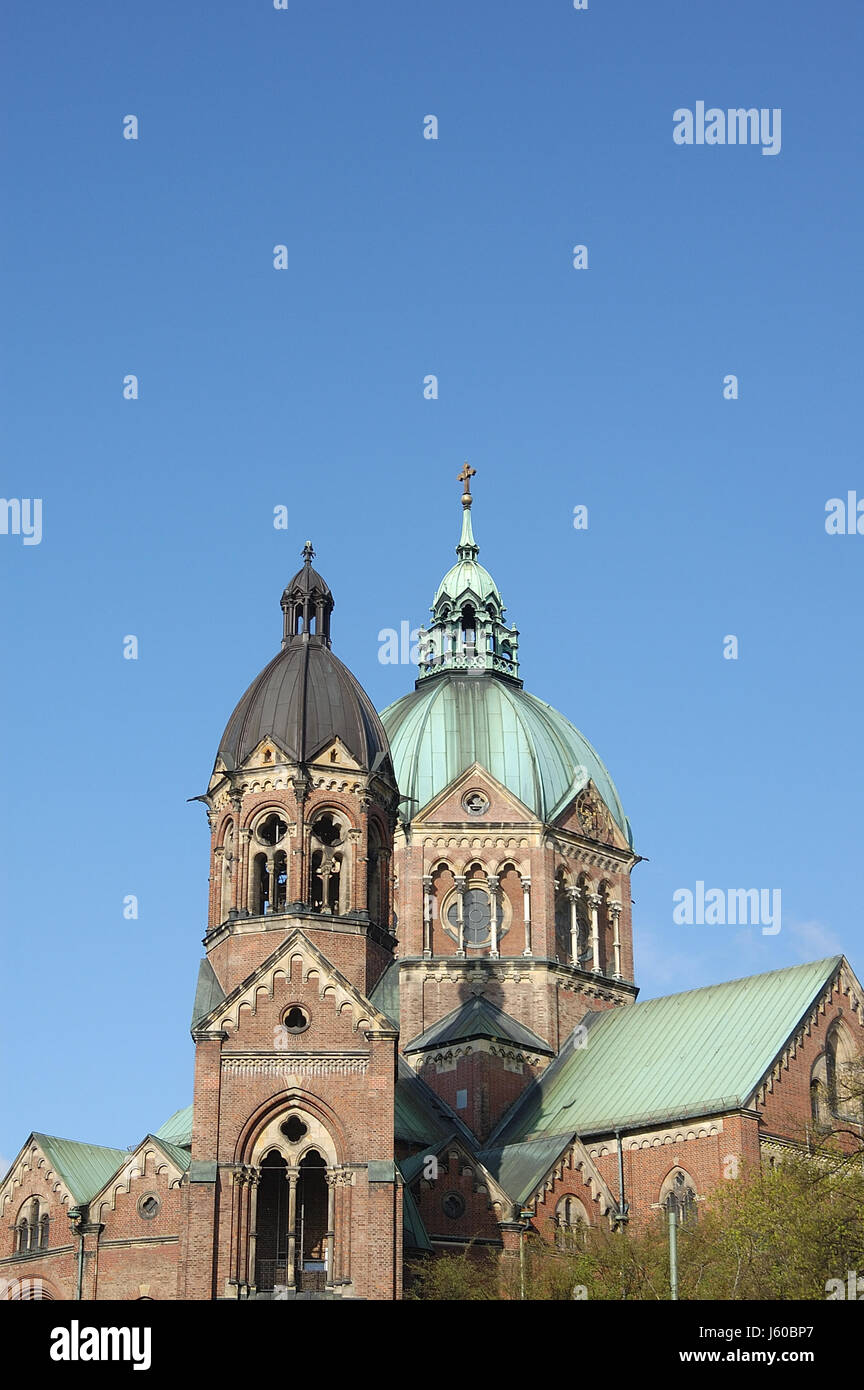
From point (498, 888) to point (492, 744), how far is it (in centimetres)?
614

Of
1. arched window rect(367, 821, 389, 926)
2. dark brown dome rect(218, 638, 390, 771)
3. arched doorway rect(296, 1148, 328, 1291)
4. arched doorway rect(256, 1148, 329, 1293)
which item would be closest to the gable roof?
arched doorway rect(256, 1148, 329, 1293)

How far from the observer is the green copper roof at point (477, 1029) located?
227ft

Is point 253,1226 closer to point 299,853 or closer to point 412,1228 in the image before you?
point 412,1228

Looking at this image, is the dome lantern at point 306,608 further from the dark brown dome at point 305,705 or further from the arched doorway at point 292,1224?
the arched doorway at point 292,1224

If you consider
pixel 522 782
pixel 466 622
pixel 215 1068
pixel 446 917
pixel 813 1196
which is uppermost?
pixel 466 622

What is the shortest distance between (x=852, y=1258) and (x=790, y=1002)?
1860 centimetres

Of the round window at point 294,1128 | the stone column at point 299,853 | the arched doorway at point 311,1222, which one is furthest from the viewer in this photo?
the stone column at point 299,853

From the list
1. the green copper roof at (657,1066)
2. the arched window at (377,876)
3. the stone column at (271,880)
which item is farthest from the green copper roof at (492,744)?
the stone column at (271,880)

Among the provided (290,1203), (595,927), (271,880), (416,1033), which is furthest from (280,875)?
(595,927)

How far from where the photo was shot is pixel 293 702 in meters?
58.1

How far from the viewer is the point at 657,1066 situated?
66312 millimetres

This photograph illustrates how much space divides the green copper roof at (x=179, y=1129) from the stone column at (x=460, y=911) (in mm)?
12169
